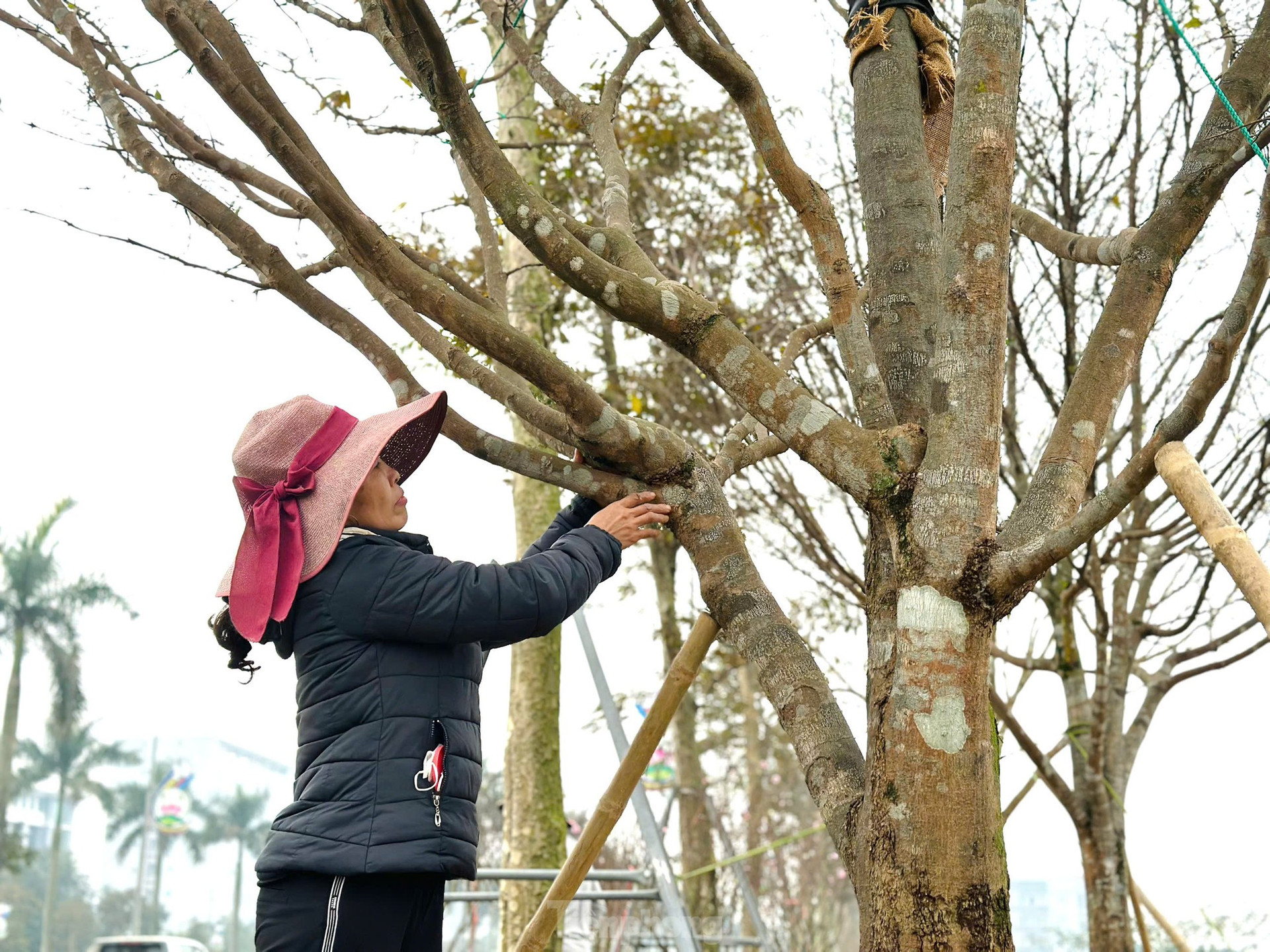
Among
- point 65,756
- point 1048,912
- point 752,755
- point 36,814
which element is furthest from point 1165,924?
point 36,814

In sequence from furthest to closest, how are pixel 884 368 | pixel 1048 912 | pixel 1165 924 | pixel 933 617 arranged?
pixel 1048 912 → pixel 1165 924 → pixel 884 368 → pixel 933 617

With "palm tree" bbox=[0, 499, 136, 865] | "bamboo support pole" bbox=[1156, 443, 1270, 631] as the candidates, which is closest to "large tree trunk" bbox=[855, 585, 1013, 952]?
"bamboo support pole" bbox=[1156, 443, 1270, 631]

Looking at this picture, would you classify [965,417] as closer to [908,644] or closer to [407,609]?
[908,644]

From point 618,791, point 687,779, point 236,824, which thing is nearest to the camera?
point 618,791

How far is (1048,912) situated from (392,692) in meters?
36.3

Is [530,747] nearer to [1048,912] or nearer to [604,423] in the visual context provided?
[604,423]

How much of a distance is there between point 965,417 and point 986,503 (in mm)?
166

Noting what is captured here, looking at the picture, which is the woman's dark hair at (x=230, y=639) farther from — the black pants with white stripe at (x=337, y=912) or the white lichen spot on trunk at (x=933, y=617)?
the white lichen spot on trunk at (x=933, y=617)

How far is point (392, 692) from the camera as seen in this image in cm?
210

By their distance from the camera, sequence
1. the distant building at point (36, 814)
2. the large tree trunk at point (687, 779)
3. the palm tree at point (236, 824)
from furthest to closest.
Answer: the palm tree at point (236, 824) < the distant building at point (36, 814) < the large tree trunk at point (687, 779)

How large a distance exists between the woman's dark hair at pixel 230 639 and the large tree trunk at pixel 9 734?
29344 millimetres

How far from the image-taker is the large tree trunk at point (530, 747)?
244 inches

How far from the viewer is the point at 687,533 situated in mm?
2406

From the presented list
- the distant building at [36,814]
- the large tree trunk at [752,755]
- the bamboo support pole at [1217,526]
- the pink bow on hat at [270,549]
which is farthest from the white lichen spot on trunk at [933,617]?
the distant building at [36,814]
